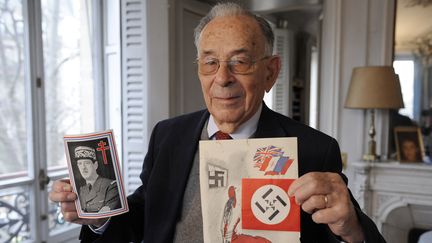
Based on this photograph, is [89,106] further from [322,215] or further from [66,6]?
[322,215]

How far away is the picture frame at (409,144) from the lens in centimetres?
227

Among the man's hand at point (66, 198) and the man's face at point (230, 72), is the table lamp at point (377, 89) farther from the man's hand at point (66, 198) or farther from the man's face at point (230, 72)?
the man's hand at point (66, 198)

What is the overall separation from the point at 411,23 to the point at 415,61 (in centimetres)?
26

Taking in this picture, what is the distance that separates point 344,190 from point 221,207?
25 centimetres

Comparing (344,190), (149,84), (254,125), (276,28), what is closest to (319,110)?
(149,84)

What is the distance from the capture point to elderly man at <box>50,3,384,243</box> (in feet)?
2.65

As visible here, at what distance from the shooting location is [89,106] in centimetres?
275

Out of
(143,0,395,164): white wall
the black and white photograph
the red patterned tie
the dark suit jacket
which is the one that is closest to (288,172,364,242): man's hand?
the dark suit jacket

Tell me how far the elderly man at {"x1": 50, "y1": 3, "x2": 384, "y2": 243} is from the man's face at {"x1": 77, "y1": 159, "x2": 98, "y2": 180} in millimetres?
66

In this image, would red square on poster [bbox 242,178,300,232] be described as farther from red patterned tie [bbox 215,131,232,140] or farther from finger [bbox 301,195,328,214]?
red patterned tie [bbox 215,131,232,140]

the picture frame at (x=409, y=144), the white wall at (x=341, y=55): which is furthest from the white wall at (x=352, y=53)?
the picture frame at (x=409, y=144)

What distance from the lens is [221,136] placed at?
0.92 metres

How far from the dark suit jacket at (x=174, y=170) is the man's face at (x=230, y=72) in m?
0.10

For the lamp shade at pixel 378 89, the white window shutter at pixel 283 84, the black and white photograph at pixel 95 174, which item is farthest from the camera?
the white window shutter at pixel 283 84
